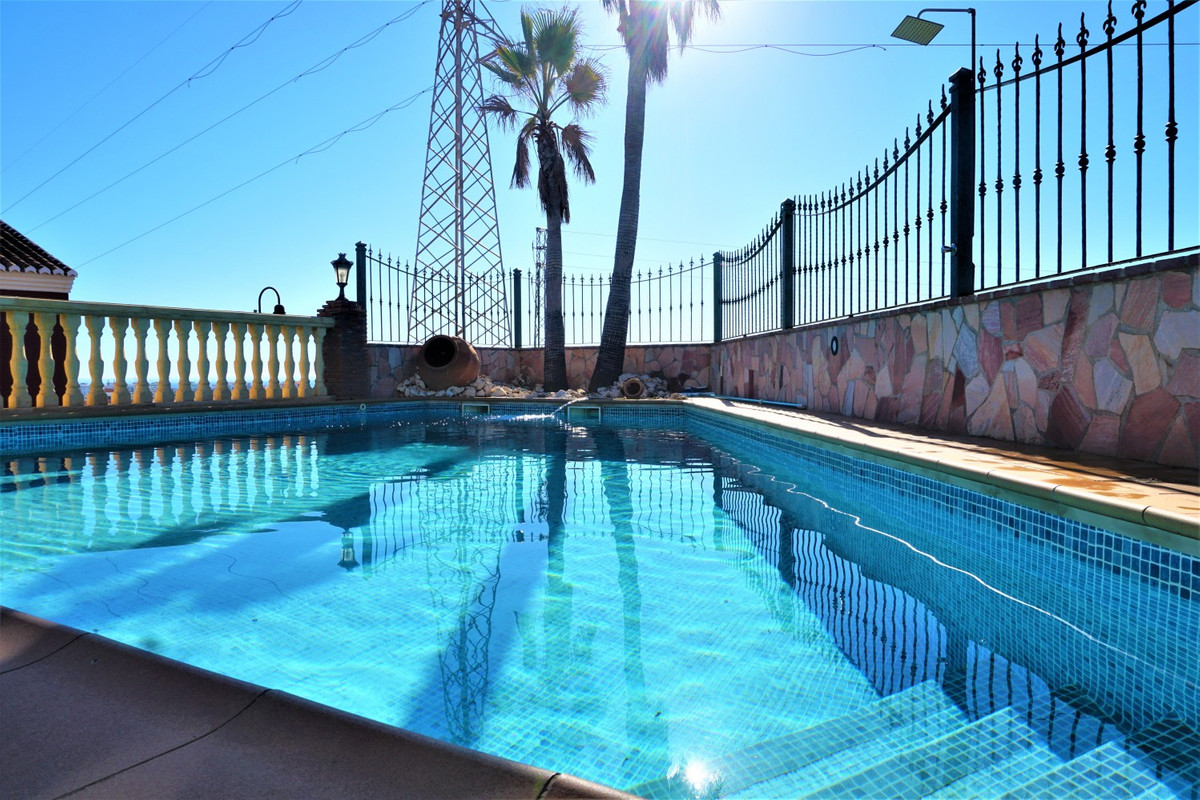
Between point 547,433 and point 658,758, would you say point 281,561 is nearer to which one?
point 658,758

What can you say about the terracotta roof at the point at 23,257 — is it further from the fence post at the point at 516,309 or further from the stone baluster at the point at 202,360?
the fence post at the point at 516,309

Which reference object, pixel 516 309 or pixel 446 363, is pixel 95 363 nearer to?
pixel 446 363

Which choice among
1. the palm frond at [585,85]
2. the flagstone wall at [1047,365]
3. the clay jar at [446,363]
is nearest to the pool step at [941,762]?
the flagstone wall at [1047,365]

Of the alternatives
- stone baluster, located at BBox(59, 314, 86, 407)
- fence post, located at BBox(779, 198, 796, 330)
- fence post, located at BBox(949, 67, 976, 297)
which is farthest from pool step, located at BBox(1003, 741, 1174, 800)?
stone baluster, located at BBox(59, 314, 86, 407)

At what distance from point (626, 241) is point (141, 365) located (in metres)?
7.32

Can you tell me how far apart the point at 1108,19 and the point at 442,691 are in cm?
483

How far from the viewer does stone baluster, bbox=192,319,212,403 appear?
27.0 ft

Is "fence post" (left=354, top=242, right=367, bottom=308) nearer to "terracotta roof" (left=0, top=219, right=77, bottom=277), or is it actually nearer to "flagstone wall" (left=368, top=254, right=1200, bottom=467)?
"terracotta roof" (left=0, top=219, right=77, bottom=277)

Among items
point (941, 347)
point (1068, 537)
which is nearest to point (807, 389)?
point (941, 347)

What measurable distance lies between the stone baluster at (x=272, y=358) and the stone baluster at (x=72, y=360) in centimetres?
225

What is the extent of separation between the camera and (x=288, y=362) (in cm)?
946

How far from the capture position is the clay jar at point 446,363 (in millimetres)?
11711

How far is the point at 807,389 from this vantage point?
7.55 metres

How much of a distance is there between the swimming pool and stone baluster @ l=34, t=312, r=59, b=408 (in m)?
3.39
